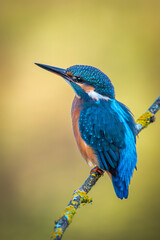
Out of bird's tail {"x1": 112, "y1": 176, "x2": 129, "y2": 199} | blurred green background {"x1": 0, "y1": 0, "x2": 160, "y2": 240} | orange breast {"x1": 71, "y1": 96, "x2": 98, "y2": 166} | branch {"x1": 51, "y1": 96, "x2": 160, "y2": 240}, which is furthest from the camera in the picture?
blurred green background {"x1": 0, "y1": 0, "x2": 160, "y2": 240}

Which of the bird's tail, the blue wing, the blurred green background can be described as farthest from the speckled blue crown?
the blurred green background

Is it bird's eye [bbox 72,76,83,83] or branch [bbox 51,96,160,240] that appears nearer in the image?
branch [bbox 51,96,160,240]

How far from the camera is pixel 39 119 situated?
13.0ft

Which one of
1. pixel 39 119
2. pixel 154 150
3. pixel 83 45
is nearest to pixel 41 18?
pixel 83 45

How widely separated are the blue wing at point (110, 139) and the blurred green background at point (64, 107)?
1.47 meters

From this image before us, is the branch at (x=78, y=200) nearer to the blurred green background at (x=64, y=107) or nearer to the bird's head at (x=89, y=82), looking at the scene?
the bird's head at (x=89, y=82)

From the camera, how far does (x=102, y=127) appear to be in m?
2.02

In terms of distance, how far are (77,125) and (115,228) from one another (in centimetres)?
173

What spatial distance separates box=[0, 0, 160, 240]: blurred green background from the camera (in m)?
3.46

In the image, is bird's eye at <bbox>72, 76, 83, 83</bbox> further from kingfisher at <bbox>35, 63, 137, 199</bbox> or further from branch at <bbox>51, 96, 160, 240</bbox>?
branch at <bbox>51, 96, 160, 240</bbox>

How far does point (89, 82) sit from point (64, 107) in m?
1.72

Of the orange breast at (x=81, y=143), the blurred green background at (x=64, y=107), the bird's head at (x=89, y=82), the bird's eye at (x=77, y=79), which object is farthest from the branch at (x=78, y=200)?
the blurred green background at (x=64, y=107)

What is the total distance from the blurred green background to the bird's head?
1511 millimetres

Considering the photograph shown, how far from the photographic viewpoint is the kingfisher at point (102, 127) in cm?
200
